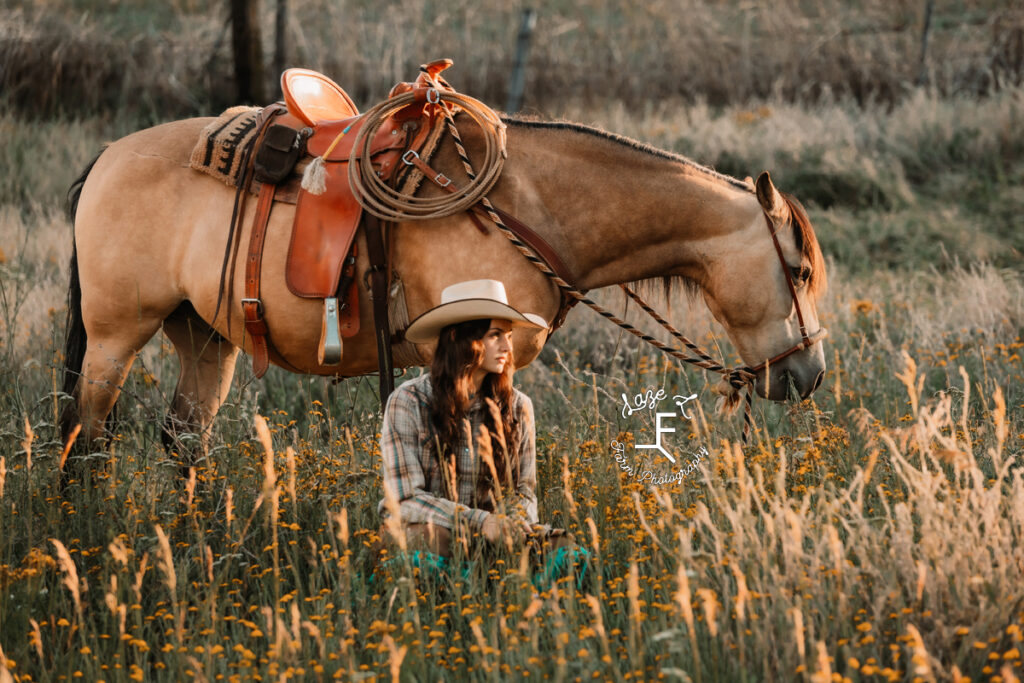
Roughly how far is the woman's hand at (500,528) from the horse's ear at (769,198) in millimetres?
1672

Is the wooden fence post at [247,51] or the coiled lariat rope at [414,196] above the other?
the wooden fence post at [247,51]

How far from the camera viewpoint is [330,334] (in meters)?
4.05

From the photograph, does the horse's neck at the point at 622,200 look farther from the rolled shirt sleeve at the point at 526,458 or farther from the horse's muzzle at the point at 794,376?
the rolled shirt sleeve at the point at 526,458

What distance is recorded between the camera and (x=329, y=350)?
406 centimetres

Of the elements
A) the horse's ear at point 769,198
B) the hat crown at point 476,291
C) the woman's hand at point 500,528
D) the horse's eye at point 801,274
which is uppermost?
the horse's ear at point 769,198

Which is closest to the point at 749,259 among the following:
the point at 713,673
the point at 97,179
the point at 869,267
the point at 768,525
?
the point at 768,525

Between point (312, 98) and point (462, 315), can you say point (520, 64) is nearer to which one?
point (312, 98)

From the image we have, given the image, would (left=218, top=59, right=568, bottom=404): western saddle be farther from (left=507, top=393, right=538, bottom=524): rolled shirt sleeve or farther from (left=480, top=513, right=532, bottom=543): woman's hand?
(left=480, top=513, right=532, bottom=543): woman's hand

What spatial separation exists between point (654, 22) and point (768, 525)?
712 inches

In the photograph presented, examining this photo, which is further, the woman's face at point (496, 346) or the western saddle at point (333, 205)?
the western saddle at point (333, 205)

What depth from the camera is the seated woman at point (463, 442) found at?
3271mm

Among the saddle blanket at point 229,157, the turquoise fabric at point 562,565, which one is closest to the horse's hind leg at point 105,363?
the saddle blanket at point 229,157

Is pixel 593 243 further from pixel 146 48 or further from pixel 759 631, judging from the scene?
pixel 146 48

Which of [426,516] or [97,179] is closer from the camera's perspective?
[426,516]
